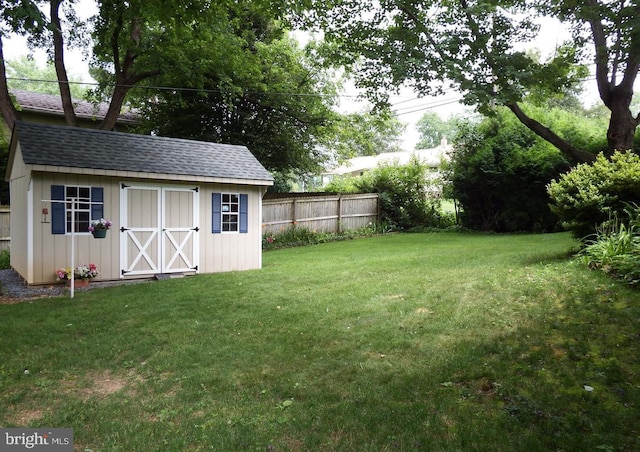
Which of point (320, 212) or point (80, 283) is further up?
point (320, 212)

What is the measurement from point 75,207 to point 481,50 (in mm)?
8880

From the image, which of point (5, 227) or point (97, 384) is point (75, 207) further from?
point (97, 384)

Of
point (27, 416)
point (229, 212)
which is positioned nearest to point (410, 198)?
point (229, 212)

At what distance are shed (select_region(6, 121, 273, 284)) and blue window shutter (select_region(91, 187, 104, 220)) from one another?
2 centimetres

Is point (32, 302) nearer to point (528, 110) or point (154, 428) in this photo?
point (154, 428)

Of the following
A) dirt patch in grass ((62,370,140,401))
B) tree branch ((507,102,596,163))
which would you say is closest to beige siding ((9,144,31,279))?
dirt patch in grass ((62,370,140,401))

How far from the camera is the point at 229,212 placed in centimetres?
974

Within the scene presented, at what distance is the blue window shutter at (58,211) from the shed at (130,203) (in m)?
0.02

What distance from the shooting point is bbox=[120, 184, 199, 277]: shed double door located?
8555mm

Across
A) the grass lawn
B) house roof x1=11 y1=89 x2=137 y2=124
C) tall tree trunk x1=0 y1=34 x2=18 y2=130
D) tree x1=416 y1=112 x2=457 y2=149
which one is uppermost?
tree x1=416 y1=112 x2=457 y2=149

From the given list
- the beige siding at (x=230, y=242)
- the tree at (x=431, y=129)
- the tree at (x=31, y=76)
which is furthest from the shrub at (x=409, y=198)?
the tree at (x=431, y=129)

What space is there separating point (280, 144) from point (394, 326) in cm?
1350

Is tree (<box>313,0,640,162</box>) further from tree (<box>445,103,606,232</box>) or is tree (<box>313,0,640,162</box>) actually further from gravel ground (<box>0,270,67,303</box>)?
gravel ground (<box>0,270,67,303</box>)

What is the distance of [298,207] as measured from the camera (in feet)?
48.4
